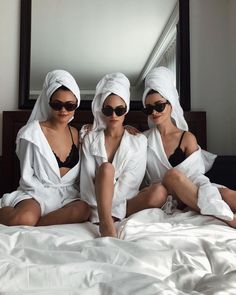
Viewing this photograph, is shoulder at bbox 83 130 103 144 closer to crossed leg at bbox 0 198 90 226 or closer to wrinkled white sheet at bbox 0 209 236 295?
crossed leg at bbox 0 198 90 226

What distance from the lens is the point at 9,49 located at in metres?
2.21

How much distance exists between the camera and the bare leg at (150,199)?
1469 millimetres

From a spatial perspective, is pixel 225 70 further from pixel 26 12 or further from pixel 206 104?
pixel 26 12

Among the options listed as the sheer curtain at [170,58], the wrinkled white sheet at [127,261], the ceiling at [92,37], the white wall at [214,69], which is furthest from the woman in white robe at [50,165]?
the white wall at [214,69]

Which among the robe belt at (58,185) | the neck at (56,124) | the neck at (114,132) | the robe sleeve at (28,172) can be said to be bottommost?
the robe belt at (58,185)

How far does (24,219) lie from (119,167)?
0.44 meters

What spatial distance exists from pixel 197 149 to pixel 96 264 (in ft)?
3.34

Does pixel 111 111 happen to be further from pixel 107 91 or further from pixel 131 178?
pixel 131 178

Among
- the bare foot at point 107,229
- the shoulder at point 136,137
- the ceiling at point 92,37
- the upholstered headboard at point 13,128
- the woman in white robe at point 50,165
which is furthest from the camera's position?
the ceiling at point 92,37

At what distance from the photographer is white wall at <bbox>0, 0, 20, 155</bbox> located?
2.21 metres

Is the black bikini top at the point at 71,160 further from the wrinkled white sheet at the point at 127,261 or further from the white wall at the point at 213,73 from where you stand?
the white wall at the point at 213,73

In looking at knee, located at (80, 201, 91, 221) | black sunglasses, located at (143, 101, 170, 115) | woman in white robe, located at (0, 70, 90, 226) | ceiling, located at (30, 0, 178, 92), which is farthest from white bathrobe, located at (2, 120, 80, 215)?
ceiling, located at (30, 0, 178, 92)

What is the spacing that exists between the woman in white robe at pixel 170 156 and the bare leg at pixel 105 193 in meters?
0.19

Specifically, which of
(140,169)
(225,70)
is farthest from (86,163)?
(225,70)
